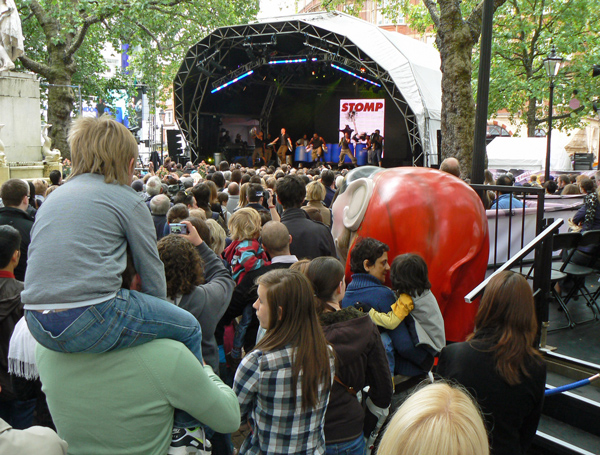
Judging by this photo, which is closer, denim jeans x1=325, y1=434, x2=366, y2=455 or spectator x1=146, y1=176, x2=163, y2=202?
denim jeans x1=325, y1=434, x2=366, y2=455

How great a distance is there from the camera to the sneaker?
6.35 feet

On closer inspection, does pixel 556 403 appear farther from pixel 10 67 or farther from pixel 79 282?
pixel 10 67

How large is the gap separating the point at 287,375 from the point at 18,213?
3249mm

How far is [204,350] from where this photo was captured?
2811 millimetres

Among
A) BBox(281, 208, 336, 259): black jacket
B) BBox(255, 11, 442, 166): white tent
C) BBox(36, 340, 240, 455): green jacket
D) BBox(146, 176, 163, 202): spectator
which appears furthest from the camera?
BBox(255, 11, 442, 166): white tent

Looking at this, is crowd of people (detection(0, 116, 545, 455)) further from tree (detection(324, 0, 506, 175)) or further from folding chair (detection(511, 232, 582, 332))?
tree (detection(324, 0, 506, 175))

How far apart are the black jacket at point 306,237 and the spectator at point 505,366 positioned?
203 cm

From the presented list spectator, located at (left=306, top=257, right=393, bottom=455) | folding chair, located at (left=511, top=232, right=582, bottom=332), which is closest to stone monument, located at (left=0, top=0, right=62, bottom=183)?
folding chair, located at (left=511, top=232, right=582, bottom=332)

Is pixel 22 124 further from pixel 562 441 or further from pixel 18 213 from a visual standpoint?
pixel 562 441

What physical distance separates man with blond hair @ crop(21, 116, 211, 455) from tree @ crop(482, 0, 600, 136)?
2354cm

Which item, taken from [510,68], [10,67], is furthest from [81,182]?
[510,68]

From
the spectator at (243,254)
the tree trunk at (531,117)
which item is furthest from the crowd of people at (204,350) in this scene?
the tree trunk at (531,117)

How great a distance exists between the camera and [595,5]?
2156cm

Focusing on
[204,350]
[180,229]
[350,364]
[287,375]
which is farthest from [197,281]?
[350,364]
